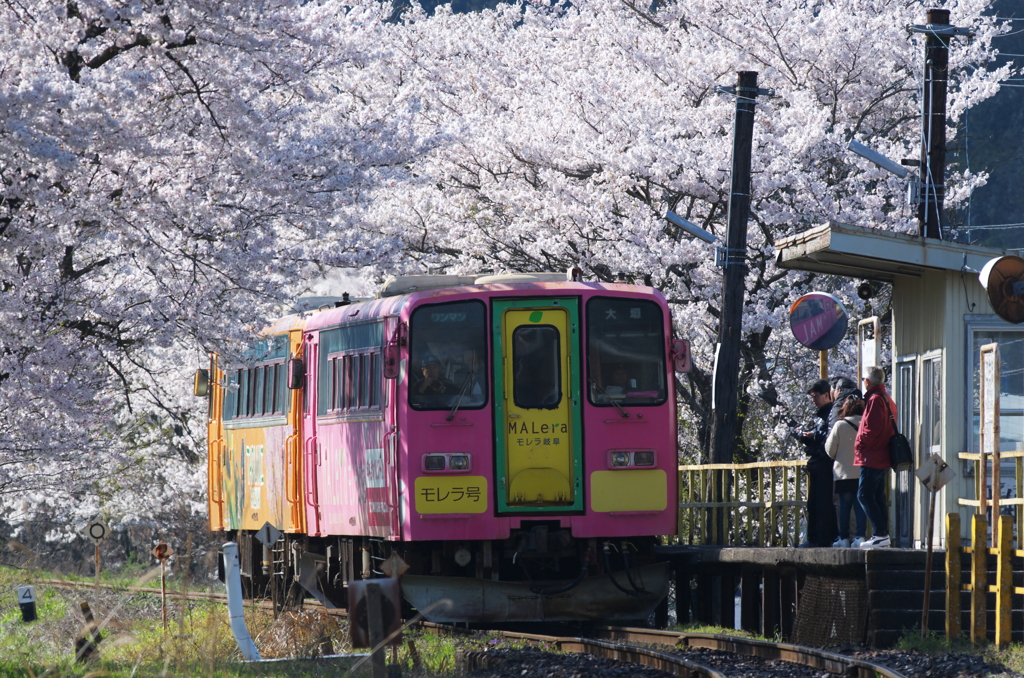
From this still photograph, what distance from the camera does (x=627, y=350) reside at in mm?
12680

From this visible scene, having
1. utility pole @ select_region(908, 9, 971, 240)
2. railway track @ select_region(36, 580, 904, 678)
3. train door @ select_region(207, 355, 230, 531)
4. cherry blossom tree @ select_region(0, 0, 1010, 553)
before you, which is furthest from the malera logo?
train door @ select_region(207, 355, 230, 531)

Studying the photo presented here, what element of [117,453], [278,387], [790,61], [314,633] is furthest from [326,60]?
[790,61]

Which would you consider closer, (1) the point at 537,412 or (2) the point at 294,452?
(1) the point at 537,412

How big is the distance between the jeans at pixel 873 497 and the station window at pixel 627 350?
2.08 metres

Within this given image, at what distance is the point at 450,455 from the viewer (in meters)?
12.2

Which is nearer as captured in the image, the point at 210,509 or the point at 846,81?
the point at 210,509

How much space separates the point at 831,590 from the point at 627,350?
113 inches

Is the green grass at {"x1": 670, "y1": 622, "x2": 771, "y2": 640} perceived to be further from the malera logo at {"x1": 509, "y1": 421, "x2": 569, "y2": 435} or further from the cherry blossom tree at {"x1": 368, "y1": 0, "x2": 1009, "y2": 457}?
the cherry blossom tree at {"x1": 368, "y1": 0, "x2": 1009, "y2": 457}

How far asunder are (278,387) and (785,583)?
6.26m

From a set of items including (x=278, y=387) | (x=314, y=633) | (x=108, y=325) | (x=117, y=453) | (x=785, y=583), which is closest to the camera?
(x=314, y=633)

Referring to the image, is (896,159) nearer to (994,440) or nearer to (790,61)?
(790,61)

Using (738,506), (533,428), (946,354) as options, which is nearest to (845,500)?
(946,354)

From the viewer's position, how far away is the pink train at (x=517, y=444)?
12.3 m

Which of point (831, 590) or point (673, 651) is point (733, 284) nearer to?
point (831, 590)
